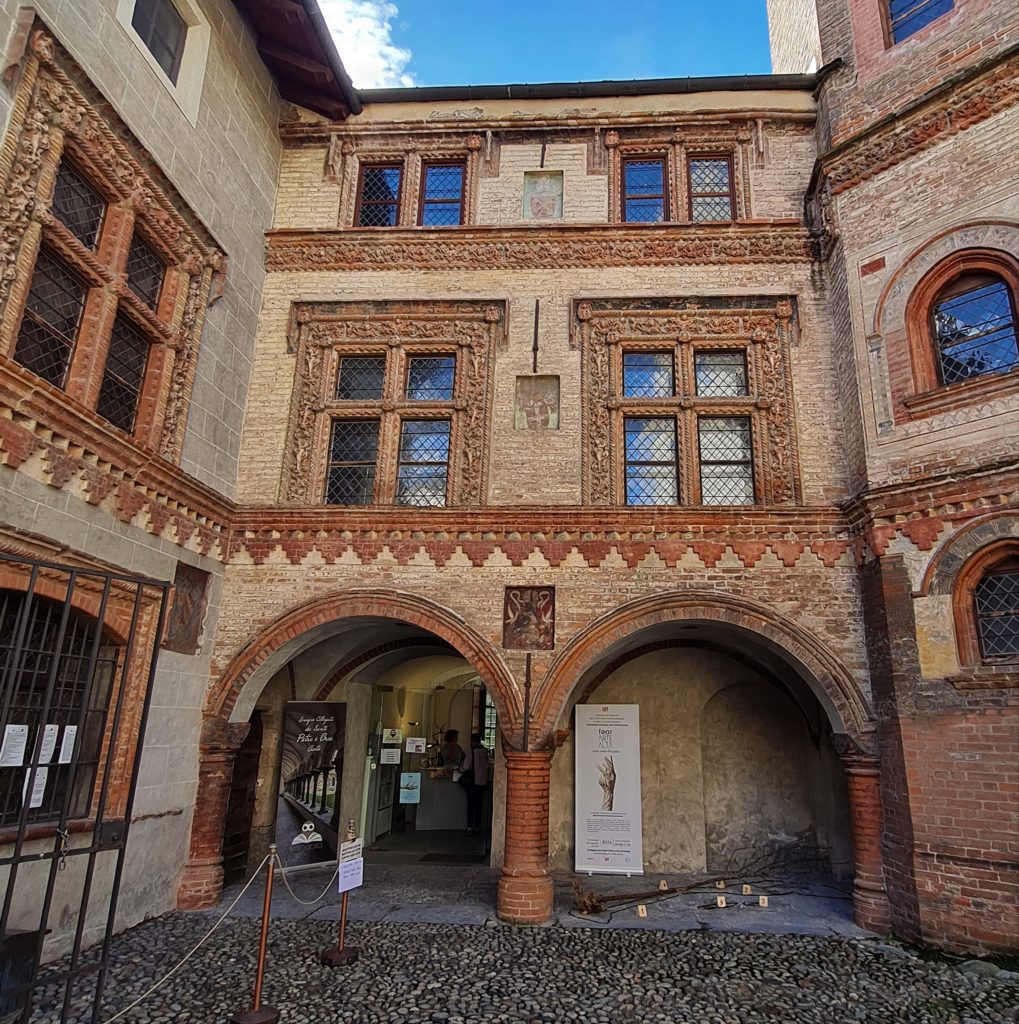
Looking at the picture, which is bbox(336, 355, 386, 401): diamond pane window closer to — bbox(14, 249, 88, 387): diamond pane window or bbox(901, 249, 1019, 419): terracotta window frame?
bbox(14, 249, 88, 387): diamond pane window

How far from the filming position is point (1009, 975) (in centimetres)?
625

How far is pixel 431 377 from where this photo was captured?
1031 centimetres

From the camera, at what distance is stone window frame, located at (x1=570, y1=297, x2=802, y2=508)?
9328 mm

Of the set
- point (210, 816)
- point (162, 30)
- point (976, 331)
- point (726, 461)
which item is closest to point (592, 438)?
point (726, 461)

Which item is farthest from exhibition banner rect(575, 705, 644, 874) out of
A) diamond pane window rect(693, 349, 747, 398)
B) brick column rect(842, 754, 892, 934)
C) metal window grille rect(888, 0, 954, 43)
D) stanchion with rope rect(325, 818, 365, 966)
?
metal window grille rect(888, 0, 954, 43)

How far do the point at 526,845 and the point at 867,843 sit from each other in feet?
12.2

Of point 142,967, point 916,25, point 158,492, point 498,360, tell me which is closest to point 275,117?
point 498,360

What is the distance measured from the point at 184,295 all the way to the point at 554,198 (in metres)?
5.63

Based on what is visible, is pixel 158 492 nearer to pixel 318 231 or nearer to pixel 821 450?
pixel 318 231

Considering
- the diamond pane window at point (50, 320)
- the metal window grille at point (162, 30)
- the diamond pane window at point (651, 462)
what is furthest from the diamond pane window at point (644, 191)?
the diamond pane window at point (50, 320)

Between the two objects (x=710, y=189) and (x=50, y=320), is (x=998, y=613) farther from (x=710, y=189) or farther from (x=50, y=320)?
(x=50, y=320)

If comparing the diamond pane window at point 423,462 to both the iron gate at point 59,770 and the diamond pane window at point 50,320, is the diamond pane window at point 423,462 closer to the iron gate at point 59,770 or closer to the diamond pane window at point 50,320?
the iron gate at point 59,770

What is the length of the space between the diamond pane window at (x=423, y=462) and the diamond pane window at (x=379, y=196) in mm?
3483

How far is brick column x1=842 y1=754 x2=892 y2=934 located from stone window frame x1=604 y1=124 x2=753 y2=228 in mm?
7722
